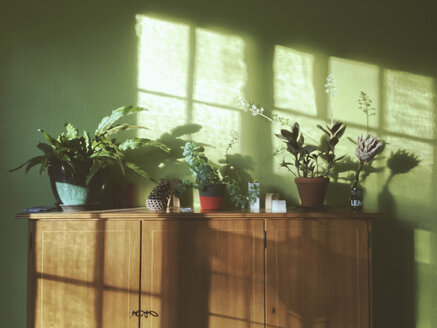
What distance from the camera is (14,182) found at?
247 centimetres

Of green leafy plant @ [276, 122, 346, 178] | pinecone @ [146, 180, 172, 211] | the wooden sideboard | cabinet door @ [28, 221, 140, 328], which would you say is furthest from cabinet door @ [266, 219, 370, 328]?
cabinet door @ [28, 221, 140, 328]

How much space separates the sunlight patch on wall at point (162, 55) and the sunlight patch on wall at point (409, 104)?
1597 mm

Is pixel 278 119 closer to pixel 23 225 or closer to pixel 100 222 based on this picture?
pixel 100 222

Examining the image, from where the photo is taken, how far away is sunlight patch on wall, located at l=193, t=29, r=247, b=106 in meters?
2.53

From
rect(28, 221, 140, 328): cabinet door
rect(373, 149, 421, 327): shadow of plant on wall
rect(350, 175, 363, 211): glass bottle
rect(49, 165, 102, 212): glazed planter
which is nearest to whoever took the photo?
rect(28, 221, 140, 328): cabinet door

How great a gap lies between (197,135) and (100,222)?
96 centimetres

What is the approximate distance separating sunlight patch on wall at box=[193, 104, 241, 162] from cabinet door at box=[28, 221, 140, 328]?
838 mm

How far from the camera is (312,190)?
219 centimetres

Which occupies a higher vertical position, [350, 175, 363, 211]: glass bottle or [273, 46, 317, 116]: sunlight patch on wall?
[273, 46, 317, 116]: sunlight patch on wall

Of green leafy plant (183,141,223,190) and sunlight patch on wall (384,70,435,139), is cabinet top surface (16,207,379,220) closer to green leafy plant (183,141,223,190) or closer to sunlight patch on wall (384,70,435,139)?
green leafy plant (183,141,223,190)

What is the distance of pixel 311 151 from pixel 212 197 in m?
0.74

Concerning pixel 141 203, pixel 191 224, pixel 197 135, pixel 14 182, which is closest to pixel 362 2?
pixel 197 135

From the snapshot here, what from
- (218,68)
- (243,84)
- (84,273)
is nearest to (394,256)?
(243,84)

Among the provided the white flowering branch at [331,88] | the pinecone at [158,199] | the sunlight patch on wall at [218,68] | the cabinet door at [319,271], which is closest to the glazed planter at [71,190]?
the pinecone at [158,199]
